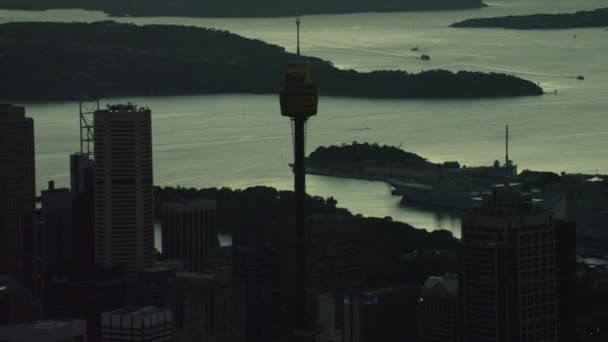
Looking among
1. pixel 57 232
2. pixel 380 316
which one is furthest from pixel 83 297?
pixel 57 232

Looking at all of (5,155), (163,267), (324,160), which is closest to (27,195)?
(5,155)

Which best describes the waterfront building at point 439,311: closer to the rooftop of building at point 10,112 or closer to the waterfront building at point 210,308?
the waterfront building at point 210,308

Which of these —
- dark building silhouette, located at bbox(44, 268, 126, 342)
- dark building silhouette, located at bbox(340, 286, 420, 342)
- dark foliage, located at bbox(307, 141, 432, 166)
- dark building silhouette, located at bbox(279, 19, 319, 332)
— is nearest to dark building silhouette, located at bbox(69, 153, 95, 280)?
dark building silhouette, located at bbox(44, 268, 126, 342)

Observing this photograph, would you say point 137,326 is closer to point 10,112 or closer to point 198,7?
point 10,112

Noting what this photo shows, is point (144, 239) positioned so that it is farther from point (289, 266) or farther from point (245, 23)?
point (245, 23)

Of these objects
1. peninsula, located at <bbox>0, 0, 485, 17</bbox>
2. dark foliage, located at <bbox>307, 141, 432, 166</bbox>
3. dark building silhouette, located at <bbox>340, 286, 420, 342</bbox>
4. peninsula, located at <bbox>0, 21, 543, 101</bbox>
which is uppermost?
peninsula, located at <bbox>0, 0, 485, 17</bbox>

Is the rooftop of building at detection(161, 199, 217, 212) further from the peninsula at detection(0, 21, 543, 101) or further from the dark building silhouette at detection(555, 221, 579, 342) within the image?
the peninsula at detection(0, 21, 543, 101)
